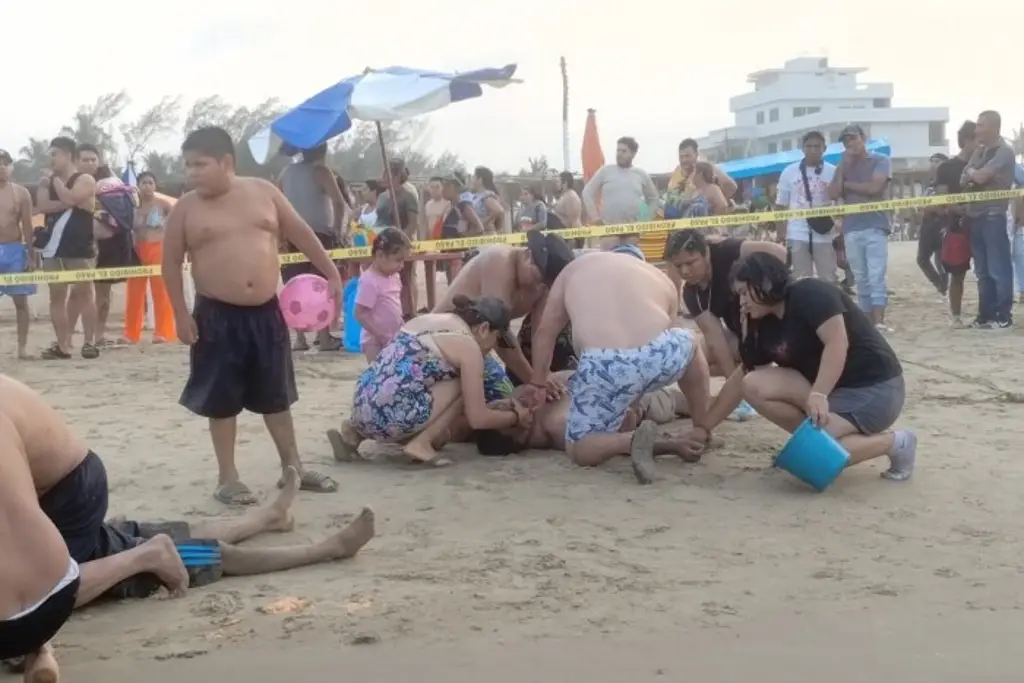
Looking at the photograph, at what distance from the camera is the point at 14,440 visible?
2754 millimetres

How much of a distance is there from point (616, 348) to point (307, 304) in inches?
91.4

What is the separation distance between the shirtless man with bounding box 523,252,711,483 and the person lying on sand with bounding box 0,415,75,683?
2.60 meters

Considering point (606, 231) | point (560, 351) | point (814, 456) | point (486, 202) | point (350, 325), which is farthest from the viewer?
point (486, 202)

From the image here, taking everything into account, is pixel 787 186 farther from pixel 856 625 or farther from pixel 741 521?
pixel 856 625

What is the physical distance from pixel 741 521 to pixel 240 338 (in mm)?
2099

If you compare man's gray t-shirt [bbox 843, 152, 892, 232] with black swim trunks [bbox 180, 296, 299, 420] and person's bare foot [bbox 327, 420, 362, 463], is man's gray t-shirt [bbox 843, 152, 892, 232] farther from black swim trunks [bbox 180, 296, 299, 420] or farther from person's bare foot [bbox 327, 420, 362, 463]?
black swim trunks [bbox 180, 296, 299, 420]

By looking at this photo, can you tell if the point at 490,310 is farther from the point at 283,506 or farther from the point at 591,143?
the point at 591,143

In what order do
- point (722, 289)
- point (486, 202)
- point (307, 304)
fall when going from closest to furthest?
point (722, 289) → point (307, 304) → point (486, 202)

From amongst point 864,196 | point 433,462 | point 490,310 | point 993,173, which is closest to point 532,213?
point 864,196

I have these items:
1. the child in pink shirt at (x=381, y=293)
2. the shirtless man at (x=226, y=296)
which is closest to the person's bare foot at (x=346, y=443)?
the shirtless man at (x=226, y=296)

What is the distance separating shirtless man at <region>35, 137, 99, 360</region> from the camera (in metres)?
9.32

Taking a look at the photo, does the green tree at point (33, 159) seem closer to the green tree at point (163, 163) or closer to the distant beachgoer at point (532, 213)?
the green tree at point (163, 163)

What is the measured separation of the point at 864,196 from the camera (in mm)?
9648

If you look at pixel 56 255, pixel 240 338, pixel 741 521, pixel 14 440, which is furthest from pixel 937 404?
pixel 56 255
